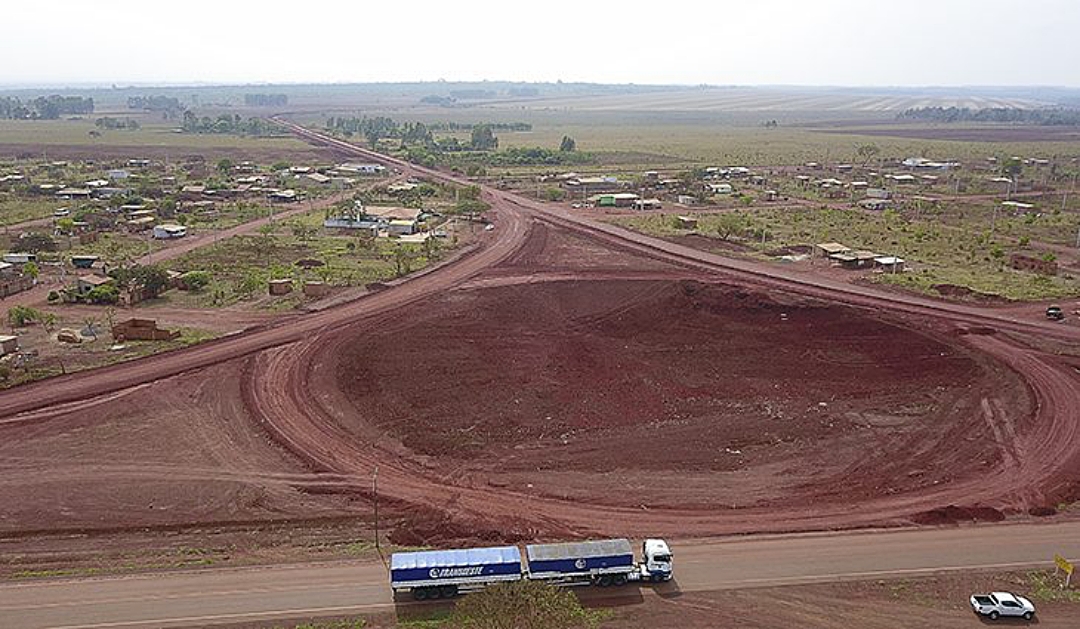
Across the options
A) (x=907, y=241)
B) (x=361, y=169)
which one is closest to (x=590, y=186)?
(x=361, y=169)

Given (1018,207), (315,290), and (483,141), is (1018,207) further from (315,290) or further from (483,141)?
(483,141)

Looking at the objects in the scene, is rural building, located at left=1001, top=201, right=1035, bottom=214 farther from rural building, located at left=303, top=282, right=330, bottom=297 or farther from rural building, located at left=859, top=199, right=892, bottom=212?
rural building, located at left=303, top=282, right=330, bottom=297

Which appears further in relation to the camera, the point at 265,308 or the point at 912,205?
the point at 912,205

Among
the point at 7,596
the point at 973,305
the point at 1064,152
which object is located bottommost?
the point at 7,596

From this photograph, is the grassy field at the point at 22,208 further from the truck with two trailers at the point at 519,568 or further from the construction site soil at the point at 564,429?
the truck with two trailers at the point at 519,568

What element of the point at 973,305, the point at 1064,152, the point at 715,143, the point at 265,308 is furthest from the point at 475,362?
the point at 1064,152

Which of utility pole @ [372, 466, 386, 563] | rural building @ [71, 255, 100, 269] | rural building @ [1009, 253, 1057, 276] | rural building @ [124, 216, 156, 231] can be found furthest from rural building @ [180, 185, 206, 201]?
rural building @ [1009, 253, 1057, 276]

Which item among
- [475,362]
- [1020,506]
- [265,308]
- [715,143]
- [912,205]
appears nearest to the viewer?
[1020,506]

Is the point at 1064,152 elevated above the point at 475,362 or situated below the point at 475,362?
above

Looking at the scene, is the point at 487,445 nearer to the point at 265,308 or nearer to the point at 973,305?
the point at 265,308

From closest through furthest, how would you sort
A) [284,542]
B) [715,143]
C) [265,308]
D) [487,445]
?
[284,542] < [487,445] < [265,308] < [715,143]
